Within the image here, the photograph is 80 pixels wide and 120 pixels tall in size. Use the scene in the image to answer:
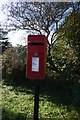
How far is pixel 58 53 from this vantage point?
10375 mm

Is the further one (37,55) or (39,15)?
(39,15)

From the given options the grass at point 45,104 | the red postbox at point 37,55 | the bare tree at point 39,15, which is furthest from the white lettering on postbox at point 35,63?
the bare tree at point 39,15

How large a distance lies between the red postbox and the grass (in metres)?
1.77

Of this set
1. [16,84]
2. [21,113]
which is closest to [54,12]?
[16,84]

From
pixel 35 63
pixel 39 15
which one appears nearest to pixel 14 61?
pixel 39 15

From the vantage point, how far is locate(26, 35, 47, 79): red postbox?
4.28 metres

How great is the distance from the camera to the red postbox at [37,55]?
14.0 feet

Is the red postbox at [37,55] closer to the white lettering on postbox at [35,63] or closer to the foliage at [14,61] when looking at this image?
the white lettering on postbox at [35,63]

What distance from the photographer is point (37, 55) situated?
430 cm

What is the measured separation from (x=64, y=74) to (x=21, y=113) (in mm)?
A: 3593

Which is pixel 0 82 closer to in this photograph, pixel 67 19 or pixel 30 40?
pixel 67 19

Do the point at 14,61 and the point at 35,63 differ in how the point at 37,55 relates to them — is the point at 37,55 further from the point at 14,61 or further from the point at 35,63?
the point at 14,61

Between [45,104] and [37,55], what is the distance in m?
3.17

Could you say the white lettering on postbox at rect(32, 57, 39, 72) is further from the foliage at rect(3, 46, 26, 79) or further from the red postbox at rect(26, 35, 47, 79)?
the foliage at rect(3, 46, 26, 79)
